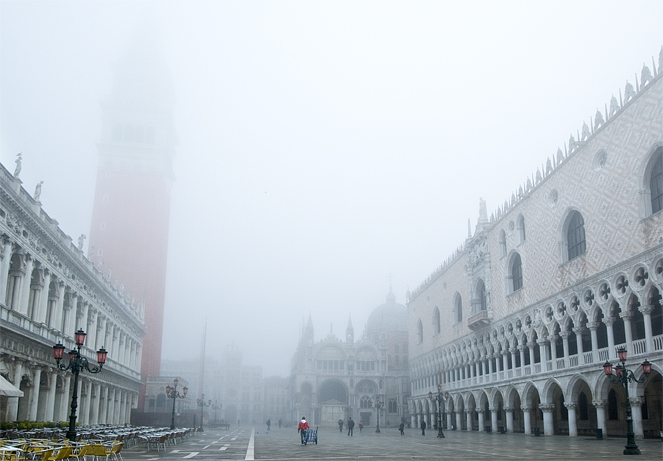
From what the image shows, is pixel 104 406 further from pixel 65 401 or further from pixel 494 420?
pixel 494 420

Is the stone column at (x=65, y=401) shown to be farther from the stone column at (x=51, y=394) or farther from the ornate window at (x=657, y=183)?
the ornate window at (x=657, y=183)

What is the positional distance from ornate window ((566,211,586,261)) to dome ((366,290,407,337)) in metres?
56.3

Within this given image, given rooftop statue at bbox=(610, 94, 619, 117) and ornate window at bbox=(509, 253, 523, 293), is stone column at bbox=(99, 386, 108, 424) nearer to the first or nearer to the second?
ornate window at bbox=(509, 253, 523, 293)

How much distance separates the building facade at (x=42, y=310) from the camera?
76.0 feet

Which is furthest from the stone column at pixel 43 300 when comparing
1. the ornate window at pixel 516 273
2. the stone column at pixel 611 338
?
the ornate window at pixel 516 273

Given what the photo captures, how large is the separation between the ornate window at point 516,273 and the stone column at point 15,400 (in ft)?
94.2

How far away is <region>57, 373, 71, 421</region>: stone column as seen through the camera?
101ft

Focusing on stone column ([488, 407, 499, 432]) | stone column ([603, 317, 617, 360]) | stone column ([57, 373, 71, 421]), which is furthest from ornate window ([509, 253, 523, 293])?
stone column ([57, 373, 71, 421])

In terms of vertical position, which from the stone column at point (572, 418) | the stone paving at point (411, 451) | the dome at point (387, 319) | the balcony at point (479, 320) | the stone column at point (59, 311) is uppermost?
the dome at point (387, 319)

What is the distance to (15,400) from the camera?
79.9 ft

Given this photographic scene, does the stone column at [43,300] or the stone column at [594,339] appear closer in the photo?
the stone column at [43,300]

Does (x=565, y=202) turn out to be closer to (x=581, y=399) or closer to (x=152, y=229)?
(x=581, y=399)

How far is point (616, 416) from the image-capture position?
33.0 metres

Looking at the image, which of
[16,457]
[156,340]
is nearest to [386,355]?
[156,340]
